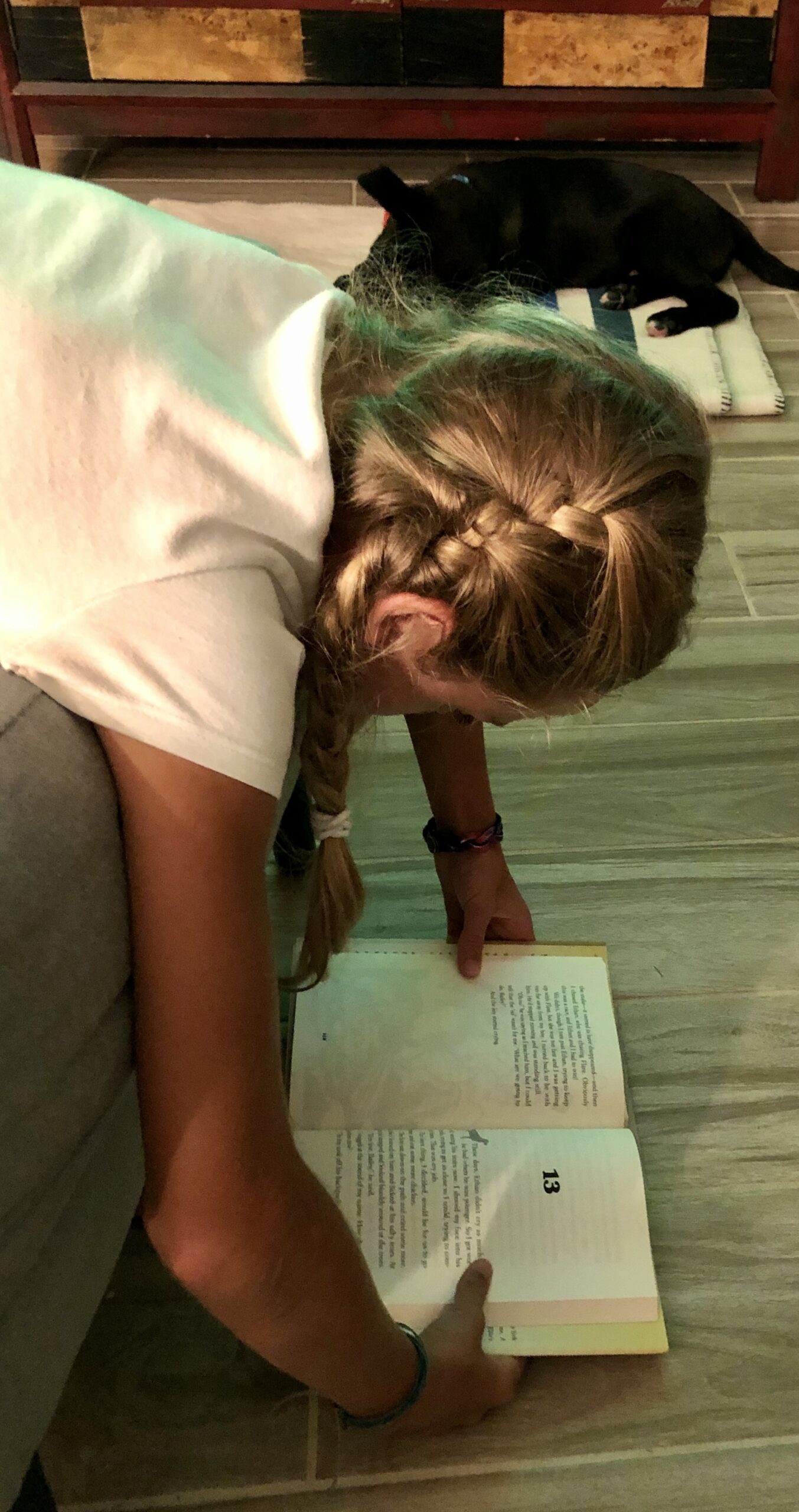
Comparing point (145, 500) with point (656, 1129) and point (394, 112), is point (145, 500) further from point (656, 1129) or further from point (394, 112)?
point (394, 112)

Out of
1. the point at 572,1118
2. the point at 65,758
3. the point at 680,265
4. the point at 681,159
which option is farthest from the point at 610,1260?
the point at 681,159

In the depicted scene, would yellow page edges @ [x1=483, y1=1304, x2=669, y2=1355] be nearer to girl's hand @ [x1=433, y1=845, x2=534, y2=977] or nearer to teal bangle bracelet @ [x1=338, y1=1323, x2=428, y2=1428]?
teal bangle bracelet @ [x1=338, y1=1323, x2=428, y2=1428]

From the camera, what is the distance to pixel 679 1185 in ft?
2.89

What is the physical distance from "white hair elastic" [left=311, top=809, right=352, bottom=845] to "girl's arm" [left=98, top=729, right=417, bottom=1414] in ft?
0.76

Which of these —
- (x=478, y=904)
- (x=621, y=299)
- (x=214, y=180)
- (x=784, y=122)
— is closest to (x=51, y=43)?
(x=214, y=180)

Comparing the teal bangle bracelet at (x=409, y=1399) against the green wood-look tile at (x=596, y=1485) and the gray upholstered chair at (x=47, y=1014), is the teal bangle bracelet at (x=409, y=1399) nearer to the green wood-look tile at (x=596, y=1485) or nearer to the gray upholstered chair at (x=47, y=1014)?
the green wood-look tile at (x=596, y=1485)

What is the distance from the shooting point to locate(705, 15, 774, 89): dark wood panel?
1882mm

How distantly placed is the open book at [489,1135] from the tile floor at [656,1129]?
0.06 m

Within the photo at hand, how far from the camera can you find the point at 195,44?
1913 mm

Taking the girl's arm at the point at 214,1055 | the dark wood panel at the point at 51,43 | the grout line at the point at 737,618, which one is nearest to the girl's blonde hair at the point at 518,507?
the girl's arm at the point at 214,1055

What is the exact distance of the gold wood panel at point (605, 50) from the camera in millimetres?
1875

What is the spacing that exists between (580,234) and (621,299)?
0.38ft

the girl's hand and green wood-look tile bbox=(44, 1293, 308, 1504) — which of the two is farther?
the girl's hand

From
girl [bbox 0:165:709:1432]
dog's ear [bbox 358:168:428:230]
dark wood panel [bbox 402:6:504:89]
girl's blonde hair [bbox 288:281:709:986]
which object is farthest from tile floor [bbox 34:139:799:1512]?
dark wood panel [bbox 402:6:504:89]
